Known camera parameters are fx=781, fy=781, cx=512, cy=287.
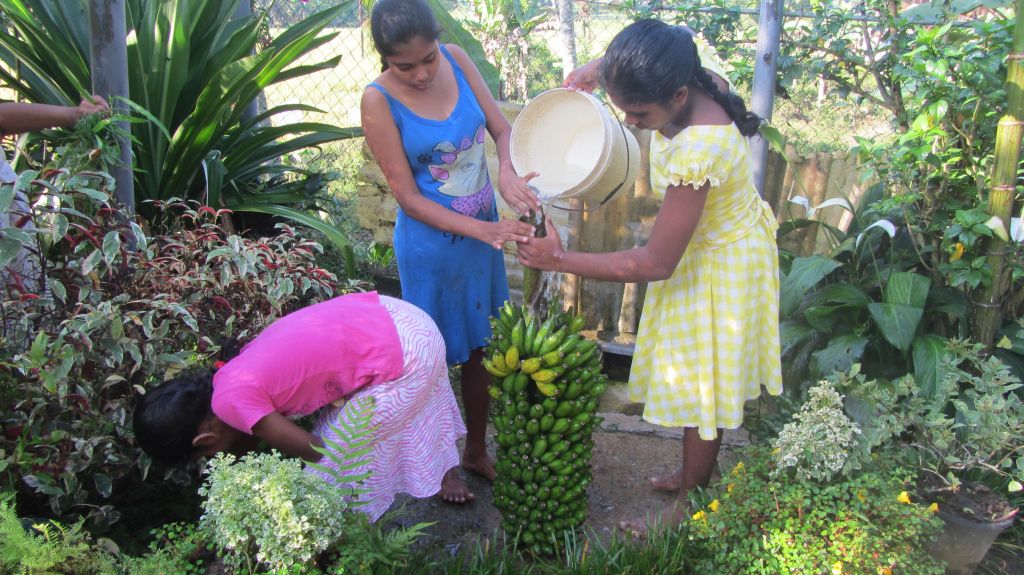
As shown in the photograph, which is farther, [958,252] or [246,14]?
[246,14]

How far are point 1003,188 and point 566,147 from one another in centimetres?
184

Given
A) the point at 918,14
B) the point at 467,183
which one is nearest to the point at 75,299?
the point at 467,183

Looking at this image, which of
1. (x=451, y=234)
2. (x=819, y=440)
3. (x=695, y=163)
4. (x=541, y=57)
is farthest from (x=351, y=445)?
(x=541, y=57)

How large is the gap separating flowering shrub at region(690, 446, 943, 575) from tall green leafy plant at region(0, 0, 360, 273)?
2367 mm

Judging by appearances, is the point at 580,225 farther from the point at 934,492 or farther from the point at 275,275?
the point at 934,492

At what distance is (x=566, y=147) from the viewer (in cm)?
300

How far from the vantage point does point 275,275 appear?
3.21m

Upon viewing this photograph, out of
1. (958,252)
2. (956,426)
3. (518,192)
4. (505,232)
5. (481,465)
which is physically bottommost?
(481,465)

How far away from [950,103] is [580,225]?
1958 millimetres

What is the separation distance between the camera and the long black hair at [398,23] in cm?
255

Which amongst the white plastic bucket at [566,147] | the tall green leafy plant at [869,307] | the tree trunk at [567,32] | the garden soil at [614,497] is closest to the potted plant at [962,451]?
the garden soil at [614,497]

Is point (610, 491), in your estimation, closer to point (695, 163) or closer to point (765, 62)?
point (695, 163)

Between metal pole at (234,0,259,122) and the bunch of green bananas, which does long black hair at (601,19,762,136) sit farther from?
metal pole at (234,0,259,122)

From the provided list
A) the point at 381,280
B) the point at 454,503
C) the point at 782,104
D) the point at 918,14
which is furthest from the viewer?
the point at 782,104
